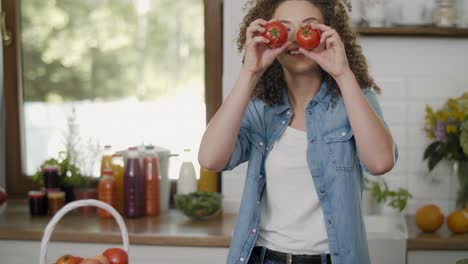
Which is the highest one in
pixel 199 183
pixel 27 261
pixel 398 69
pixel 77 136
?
pixel 398 69

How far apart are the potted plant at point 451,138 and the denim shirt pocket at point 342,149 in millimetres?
1083

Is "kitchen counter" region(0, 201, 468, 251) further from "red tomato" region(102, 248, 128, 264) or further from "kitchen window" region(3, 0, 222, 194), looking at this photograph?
"red tomato" region(102, 248, 128, 264)

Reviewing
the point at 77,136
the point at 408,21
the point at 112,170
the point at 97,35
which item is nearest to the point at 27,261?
the point at 112,170

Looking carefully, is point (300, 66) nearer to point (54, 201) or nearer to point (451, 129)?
point (451, 129)

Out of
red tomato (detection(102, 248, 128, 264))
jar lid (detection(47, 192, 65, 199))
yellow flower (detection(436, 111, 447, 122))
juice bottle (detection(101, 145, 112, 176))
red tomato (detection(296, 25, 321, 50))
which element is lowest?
jar lid (detection(47, 192, 65, 199))

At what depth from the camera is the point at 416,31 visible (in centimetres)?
249

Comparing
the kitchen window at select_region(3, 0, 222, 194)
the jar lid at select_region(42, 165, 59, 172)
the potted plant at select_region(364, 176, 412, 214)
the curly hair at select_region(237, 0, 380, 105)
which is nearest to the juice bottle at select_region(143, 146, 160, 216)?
the kitchen window at select_region(3, 0, 222, 194)

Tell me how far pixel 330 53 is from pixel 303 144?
21 centimetres

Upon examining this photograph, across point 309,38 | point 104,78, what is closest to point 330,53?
point 309,38

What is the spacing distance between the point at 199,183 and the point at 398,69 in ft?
3.03

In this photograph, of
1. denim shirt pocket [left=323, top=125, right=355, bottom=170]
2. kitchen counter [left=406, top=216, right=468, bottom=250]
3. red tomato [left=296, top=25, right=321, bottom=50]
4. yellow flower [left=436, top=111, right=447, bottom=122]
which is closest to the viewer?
red tomato [left=296, top=25, right=321, bottom=50]

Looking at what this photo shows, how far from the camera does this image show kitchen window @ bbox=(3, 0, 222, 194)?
111 inches

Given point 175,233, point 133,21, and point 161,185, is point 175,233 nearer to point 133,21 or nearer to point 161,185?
point 161,185

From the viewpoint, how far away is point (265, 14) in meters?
1.44
